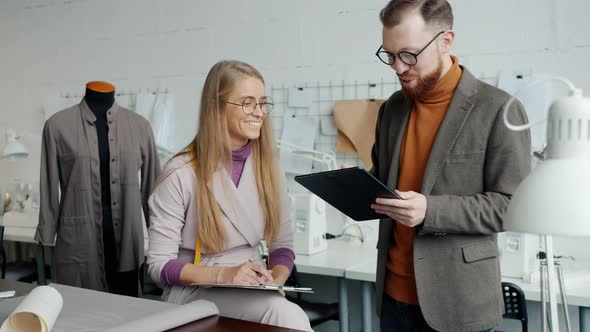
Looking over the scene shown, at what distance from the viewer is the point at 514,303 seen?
2.35 meters

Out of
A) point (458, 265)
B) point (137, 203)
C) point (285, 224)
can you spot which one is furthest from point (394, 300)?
point (137, 203)

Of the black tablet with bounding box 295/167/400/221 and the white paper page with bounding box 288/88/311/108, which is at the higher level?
the white paper page with bounding box 288/88/311/108

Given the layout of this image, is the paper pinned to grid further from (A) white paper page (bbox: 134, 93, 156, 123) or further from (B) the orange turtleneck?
(B) the orange turtleneck

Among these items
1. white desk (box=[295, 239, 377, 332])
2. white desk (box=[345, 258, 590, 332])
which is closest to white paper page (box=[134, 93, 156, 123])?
white desk (box=[295, 239, 377, 332])

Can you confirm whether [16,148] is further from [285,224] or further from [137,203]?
[285,224]

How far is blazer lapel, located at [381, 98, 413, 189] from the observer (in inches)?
64.1

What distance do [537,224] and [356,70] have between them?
2817 mm

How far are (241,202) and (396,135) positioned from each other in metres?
0.50

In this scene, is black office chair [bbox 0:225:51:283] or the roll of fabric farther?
black office chair [bbox 0:225:51:283]

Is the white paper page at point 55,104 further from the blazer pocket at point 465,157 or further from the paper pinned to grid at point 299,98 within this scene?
the blazer pocket at point 465,157

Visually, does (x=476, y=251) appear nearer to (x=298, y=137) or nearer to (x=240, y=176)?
(x=240, y=176)

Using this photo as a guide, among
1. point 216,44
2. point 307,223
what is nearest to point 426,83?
point 307,223

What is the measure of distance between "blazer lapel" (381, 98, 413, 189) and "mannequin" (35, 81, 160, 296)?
1507 mm

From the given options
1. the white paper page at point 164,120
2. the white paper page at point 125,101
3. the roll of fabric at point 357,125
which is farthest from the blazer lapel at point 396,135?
the white paper page at point 125,101
